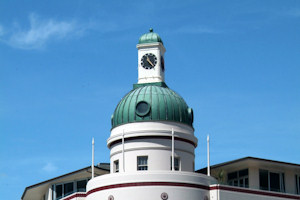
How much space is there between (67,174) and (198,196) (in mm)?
17982

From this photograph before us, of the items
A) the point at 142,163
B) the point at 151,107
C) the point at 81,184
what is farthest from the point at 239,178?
the point at 81,184

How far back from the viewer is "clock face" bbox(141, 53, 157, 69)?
Result: 90688mm

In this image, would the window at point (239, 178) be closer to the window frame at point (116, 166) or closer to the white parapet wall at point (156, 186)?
the white parapet wall at point (156, 186)

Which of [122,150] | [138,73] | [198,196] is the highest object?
[138,73]

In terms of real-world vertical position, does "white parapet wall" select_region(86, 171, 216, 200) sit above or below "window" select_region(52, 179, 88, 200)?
below

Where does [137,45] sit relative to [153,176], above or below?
above

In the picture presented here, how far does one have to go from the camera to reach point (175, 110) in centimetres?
8588

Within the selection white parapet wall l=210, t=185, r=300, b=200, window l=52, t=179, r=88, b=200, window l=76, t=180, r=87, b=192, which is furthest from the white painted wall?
window l=52, t=179, r=88, b=200

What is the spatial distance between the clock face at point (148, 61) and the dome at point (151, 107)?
3404mm

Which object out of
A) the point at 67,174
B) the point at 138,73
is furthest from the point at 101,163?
the point at 138,73

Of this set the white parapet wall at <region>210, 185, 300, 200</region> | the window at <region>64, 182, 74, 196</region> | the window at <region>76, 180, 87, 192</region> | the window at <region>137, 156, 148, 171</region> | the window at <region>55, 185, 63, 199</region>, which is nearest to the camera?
the white parapet wall at <region>210, 185, 300, 200</region>

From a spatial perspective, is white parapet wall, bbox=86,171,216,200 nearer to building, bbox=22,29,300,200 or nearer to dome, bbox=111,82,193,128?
building, bbox=22,29,300,200

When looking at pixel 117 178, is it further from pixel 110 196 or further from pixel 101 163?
pixel 101 163

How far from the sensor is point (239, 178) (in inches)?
3524
